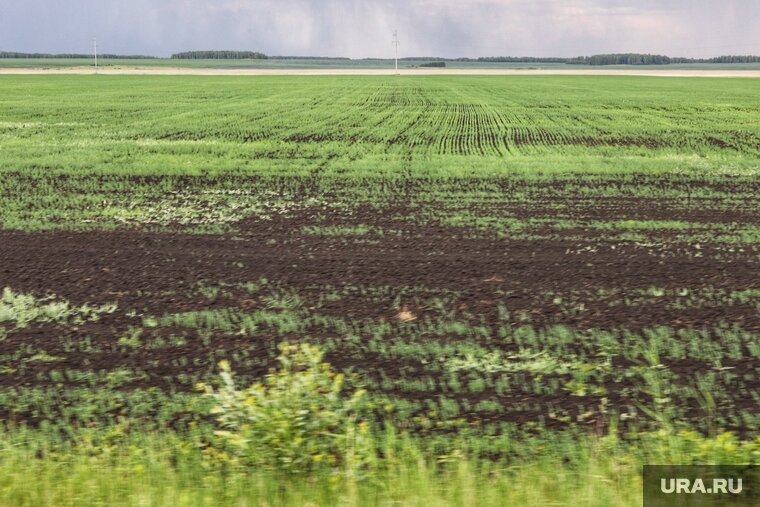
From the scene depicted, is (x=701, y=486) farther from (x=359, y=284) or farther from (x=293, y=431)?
(x=359, y=284)

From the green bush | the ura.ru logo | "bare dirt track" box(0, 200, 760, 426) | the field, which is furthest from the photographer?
"bare dirt track" box(0, 200, 760, 426)

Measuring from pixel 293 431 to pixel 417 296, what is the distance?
509cm

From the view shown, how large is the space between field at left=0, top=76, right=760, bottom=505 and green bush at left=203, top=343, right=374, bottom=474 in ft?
2.09

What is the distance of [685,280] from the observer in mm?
11930

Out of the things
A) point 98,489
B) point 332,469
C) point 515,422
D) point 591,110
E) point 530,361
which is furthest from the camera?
point 591,110

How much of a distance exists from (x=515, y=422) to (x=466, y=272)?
5165 mm

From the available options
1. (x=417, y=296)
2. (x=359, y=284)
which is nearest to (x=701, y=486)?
(x=417, y=296)

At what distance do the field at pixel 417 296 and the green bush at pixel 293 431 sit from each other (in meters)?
0.64

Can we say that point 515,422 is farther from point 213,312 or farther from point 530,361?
point 213,312

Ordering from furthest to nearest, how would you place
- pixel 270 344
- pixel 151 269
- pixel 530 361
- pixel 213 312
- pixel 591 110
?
pixel 591 110
pixel 151 269
pixel 213 312
pixel 270 344
pixel 530 361

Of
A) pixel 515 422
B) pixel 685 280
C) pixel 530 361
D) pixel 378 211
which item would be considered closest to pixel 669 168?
pixel 378 211

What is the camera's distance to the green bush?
6.02m

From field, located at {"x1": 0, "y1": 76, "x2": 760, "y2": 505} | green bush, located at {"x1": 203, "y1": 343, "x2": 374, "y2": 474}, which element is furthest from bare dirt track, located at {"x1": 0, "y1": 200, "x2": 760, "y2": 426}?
green bush, located at {"x1": 203, "y1": 343, "x2": 374, "y2": 474}

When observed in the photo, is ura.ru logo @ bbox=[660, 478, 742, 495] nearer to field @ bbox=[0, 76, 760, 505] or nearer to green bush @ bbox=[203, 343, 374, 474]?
field @ bbox=[0, 76, 760, 505]
